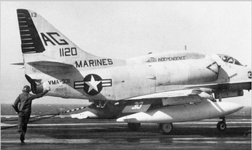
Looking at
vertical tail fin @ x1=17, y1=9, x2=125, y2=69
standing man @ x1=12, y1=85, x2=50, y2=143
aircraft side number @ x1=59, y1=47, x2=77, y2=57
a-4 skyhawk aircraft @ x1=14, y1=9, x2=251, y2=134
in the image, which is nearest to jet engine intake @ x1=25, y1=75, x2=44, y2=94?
a-4 skyhawk aircraft @ x1=14, y1=9, x2=251, y2=134

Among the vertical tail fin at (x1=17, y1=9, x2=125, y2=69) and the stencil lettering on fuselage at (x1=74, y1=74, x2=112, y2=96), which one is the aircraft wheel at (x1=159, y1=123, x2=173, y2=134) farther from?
the vertical tail fin at (x1=17, y1=9, x2=125, y2=69)

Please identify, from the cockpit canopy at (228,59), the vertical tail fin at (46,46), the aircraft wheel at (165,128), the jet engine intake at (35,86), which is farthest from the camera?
the cockpit canopy at (228,59)

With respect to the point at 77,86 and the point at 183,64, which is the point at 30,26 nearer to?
the point at 77,86

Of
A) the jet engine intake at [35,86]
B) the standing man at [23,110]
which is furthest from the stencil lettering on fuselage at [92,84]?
the standing man at [23,110]

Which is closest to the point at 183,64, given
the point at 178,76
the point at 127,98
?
the point at 178,76

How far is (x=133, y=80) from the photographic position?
48.1 feet

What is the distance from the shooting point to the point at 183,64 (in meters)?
15.3

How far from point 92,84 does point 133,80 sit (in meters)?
1.87

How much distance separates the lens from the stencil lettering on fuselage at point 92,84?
14085 millimetres

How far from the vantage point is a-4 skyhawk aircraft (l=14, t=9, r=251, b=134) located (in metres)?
13.6

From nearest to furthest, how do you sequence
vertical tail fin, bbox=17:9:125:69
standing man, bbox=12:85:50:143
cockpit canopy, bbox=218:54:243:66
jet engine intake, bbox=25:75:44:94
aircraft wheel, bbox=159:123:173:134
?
standing man, bbox=12:85:50:143 < jet engine intake, bbox=25:75:44:94 < vertical tail fin, bbox=17:9:125:69 < aircraft wheel, bbox=159:123:173:134 < cockpit canopy, bbox=218:54:243:66

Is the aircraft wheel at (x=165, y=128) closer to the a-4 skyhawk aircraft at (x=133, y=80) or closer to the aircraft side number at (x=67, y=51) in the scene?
the a-4 skyhawk aircraft at (x=133, y=80)

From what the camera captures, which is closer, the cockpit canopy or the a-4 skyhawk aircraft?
the a-4 skyhawk aircraft

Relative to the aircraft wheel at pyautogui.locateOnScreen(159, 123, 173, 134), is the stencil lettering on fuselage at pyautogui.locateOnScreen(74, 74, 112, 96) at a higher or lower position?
higher
